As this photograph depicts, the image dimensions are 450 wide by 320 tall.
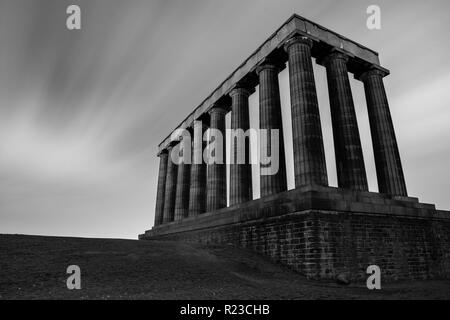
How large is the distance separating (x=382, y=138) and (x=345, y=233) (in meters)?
12.6

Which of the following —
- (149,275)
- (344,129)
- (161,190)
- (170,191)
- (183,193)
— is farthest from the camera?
(161,190)

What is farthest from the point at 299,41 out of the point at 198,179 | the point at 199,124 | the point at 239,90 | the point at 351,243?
the point at 198,179

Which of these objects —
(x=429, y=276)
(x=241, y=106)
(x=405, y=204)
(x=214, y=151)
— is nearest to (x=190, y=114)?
(x=214, y=151)

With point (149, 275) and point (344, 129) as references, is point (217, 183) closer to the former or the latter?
point (344, 129)

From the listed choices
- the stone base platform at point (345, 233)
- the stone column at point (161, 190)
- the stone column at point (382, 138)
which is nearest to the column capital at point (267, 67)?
the stone column at point (382, 138)

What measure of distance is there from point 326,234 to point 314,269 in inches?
70.8

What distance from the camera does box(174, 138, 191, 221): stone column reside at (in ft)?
123

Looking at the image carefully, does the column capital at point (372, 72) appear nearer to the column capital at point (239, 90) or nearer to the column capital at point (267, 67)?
the column capital at point (267, 67)

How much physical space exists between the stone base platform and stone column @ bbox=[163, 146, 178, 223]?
71.3ft

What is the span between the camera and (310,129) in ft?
62.6

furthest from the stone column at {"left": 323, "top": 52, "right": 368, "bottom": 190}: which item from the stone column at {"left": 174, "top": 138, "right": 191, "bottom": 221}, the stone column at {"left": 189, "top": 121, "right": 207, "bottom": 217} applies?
the stone column at {"left": 174, "top": 138, "right": 191, "bottom": 221}

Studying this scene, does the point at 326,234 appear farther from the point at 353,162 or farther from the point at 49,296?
the point at 49,296

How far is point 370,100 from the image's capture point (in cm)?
2580

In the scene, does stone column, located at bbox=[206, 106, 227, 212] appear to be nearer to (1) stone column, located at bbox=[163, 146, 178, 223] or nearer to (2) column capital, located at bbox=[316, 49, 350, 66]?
(2) column capital, located at bbox=[316, 49, 350, 66]
